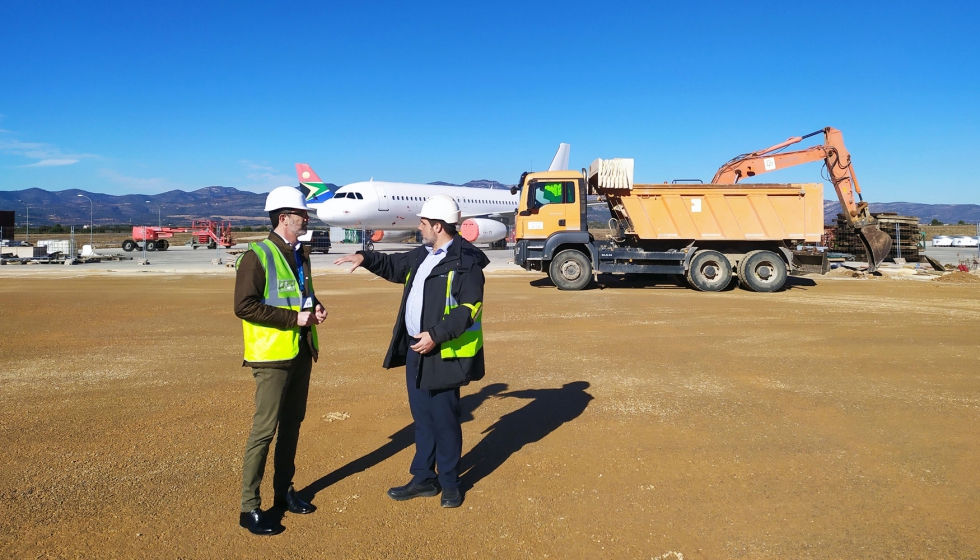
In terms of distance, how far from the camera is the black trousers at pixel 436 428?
12.4 ft

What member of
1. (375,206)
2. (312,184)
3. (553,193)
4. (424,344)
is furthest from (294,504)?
(312,184)

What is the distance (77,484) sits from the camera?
13.1ft

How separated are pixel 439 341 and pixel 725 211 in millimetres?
13574

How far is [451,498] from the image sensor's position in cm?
375

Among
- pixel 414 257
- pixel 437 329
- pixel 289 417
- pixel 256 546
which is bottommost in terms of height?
pixel 256 546

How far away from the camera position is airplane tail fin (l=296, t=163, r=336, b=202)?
44.7m

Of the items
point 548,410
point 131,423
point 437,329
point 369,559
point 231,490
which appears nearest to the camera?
point 369,559

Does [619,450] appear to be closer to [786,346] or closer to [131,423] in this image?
[131,423]

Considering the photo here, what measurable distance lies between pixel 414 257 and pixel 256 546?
5.97 feet

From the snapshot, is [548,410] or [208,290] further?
[208,290]

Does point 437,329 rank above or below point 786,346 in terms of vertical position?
above

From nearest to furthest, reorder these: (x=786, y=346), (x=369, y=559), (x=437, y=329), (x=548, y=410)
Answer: (x=369, y=559)
(x=437, y=329)
(x=548, y=410)
(x=786, y=346)

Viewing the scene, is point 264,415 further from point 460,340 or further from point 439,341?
point 460,340

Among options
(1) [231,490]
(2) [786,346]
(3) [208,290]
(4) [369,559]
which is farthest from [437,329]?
(3) [208,290]
